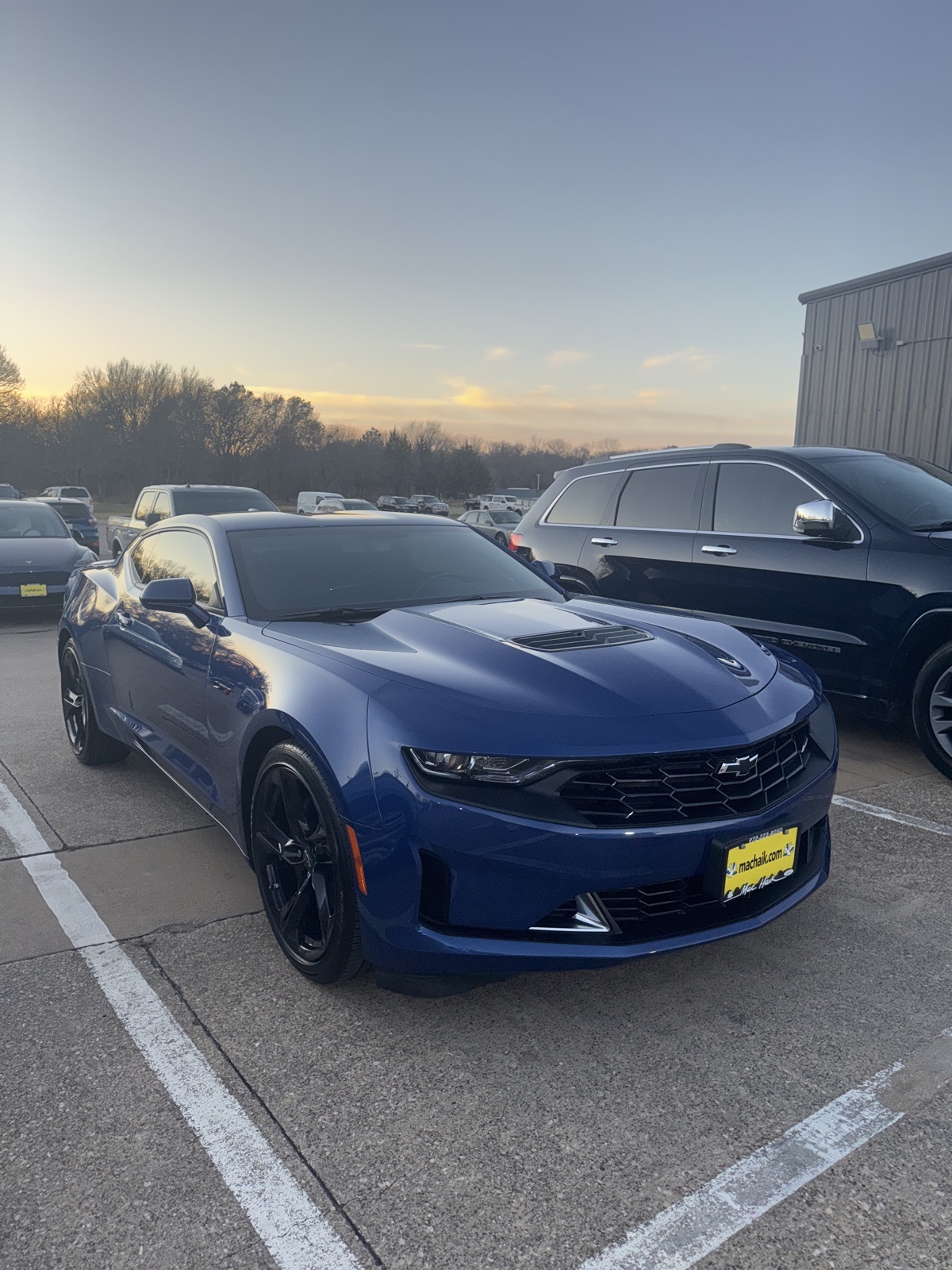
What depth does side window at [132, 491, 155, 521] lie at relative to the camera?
13.8 m

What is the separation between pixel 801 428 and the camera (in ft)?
52.1

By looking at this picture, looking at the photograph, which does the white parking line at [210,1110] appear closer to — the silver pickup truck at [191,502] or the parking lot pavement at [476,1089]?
the parking lot pavement at [476,1089]

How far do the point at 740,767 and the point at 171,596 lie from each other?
2.26 meters

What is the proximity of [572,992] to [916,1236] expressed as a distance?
115 cm

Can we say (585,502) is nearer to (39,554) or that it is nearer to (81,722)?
(81,722)

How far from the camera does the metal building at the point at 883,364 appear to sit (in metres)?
13.5

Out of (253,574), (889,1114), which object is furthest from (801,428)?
(889,1114)

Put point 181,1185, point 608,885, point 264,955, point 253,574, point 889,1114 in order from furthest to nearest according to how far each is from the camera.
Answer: point 253,574, point 264,955, point 608,885, point 889,1114, point 181,1185

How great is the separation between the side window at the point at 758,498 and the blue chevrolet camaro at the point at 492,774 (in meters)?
2.68

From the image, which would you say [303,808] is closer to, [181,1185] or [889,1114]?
[181,1185]

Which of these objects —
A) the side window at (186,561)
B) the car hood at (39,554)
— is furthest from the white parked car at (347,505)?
the car hood at (39,554)

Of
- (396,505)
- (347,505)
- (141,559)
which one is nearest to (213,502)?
(141,559)

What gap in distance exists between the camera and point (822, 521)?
207 inches

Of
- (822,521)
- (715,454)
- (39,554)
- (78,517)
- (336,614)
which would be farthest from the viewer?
(78,517)
